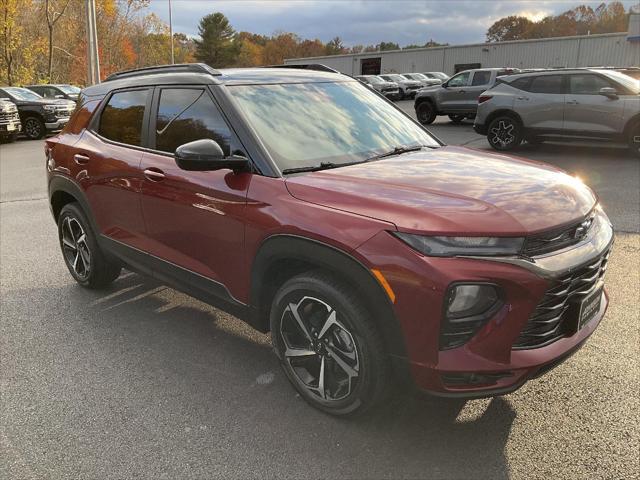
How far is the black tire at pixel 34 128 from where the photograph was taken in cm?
1900

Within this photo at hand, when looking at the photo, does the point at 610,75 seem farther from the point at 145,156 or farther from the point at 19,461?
the point at 19,461

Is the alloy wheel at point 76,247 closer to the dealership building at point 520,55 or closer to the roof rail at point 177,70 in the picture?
the roof rail at point 177,70

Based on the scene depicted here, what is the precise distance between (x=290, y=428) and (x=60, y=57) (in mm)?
53553

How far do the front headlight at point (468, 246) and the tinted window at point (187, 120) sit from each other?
1405 millimetres

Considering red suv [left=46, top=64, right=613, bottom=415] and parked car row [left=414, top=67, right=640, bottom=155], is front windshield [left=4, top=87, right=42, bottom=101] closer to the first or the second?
parked car row [left=414, top=67, right=640, bottom=155]

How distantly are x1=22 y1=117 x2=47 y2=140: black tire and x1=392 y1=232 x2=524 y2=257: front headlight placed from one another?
19.9 metres

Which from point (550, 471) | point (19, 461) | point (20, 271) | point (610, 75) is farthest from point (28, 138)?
point (550, 471)

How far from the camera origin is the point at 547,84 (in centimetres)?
1170

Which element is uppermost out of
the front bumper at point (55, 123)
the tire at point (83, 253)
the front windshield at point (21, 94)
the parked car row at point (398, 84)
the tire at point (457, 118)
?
the parked car row at point (398, 84)

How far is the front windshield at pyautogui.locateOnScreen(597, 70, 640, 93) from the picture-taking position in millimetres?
10586

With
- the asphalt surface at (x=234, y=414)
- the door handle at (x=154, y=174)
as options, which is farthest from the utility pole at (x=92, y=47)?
the door handle at (x=154, y=174)

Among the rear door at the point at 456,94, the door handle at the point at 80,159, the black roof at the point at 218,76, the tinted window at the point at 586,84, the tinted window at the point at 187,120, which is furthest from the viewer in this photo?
the rear door at the point at 456,94

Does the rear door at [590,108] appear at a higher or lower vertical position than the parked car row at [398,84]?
lower

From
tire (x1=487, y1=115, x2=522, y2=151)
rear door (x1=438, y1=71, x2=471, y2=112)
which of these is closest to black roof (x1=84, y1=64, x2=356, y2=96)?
tire (x1=487, y1=115, x2=522, y2=151)
